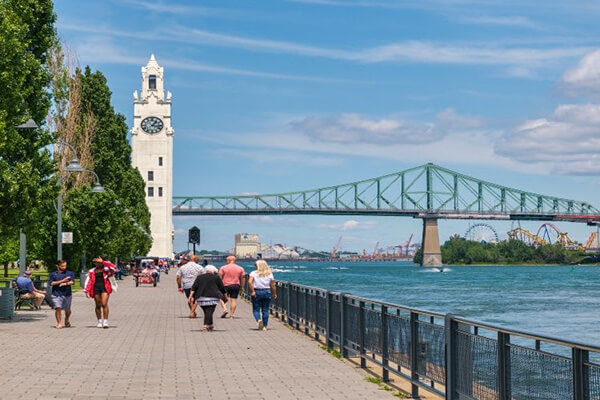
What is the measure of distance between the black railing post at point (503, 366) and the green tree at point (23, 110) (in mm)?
18090

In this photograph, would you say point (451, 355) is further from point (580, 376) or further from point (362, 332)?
point (362, 332)

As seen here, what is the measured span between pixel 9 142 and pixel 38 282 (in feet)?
36.7

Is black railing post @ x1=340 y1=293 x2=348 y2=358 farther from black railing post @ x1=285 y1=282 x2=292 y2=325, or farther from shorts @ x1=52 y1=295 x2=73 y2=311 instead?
shorts @ x1=52 y1=295 x2=73 y2=311

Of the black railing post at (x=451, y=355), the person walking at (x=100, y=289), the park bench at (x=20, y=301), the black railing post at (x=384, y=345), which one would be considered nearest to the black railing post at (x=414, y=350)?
the black railing post at (x=384, y=345)

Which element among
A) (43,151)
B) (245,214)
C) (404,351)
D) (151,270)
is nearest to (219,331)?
(43,151)

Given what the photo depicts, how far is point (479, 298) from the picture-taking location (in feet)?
222

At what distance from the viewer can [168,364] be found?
50.5 feet

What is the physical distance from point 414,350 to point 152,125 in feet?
515

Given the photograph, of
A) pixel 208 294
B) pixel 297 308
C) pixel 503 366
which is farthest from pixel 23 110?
pixel 503 366

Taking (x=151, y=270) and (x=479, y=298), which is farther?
(x=479, y=298)

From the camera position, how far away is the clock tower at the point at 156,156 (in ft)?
518

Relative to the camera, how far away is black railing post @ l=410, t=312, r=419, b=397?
11.9 metres

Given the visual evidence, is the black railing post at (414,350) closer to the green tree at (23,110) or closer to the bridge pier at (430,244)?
the green tree at (23,110)

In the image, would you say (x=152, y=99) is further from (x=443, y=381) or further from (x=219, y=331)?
(x=443, y=381)
